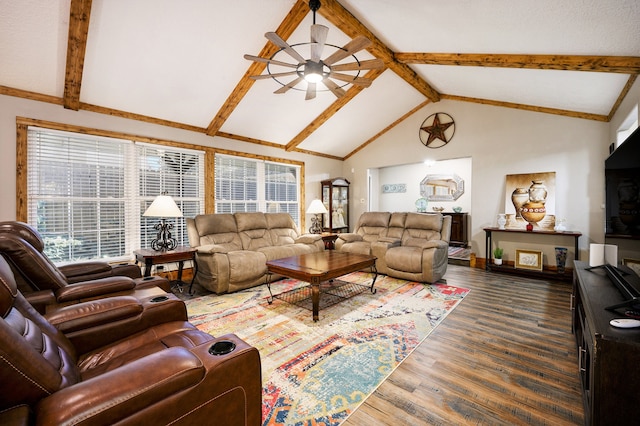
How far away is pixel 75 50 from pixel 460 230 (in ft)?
26.3

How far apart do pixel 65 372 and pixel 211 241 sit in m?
3.36

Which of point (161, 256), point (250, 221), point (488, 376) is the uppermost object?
point (250, 221)

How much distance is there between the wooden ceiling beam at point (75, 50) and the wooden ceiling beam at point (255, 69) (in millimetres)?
1757

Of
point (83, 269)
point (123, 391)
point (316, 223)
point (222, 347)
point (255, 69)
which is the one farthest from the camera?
point (316, 223)

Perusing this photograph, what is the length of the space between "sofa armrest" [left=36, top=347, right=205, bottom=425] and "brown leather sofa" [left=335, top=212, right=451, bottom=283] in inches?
147

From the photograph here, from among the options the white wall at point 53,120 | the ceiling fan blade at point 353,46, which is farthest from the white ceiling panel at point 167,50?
the ceiling fan blade at point 353,46

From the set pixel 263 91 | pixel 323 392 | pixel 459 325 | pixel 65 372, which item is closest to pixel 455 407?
pixel 323 392

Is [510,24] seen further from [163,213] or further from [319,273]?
[163,213]

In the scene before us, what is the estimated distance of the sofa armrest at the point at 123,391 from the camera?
0.78 metres

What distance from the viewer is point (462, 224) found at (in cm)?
741

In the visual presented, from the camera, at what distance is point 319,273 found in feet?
9.84

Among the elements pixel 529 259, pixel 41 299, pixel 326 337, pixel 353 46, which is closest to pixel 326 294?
pixel 326 337

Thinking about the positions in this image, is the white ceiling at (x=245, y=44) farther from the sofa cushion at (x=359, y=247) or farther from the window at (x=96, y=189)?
the sofa cushion at (x=359, y=247)

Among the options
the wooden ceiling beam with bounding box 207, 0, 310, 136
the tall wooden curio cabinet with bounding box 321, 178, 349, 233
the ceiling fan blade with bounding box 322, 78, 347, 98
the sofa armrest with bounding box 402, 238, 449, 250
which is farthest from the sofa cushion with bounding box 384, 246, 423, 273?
the wooden ceiling beam with bounding box 207, 0, 310, 136
